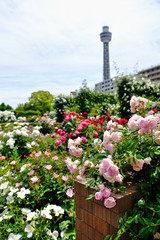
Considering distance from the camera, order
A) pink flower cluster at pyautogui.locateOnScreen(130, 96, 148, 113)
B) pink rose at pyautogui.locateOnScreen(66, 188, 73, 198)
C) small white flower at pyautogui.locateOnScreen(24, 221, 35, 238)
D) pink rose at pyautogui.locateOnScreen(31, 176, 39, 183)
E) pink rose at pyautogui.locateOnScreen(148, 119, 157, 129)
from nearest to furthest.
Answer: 1. pink rose at pyautogui.locateOnScreen(148, 119, 157, 129)
2. small white flower at pyautogui.locateOnScreen(24, 221, 35, 238)
3. pink flower cluster at pyautogui.locateOnScreen(130, 96, 148, 113)
4. pink rose at pyautogui.locateOnScreen(66, 188, 73, 198)
5. pink rose at pyautogui.locateOnScreen(31, 176, 39, 183)

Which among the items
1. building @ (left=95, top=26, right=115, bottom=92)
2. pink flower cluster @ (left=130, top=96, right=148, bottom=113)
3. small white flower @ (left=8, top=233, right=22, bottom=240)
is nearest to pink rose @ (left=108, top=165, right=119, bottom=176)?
pink flower cluster @ (left=130, top=96, right=148, bottom=113)

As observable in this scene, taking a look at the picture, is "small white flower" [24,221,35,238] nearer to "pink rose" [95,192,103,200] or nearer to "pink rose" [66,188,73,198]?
"pink rose" [66,188,73,198]

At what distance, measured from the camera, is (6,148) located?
159 inches

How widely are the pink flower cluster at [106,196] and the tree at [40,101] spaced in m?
31.9

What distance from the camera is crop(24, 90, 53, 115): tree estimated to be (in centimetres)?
3291

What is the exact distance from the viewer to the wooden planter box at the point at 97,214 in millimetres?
1279

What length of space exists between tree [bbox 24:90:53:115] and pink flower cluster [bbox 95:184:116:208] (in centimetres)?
3195

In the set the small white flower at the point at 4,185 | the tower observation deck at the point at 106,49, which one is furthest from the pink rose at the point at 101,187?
the tower observation deck at the point at 106,49

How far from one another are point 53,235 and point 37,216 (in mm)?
226

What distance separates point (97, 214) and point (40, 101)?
33.7m

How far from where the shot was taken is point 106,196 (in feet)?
4.15

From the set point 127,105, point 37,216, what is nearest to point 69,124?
point 37,216

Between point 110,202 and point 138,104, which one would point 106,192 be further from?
point 138,104

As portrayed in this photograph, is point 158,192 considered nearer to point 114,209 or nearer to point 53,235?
point 114,209
